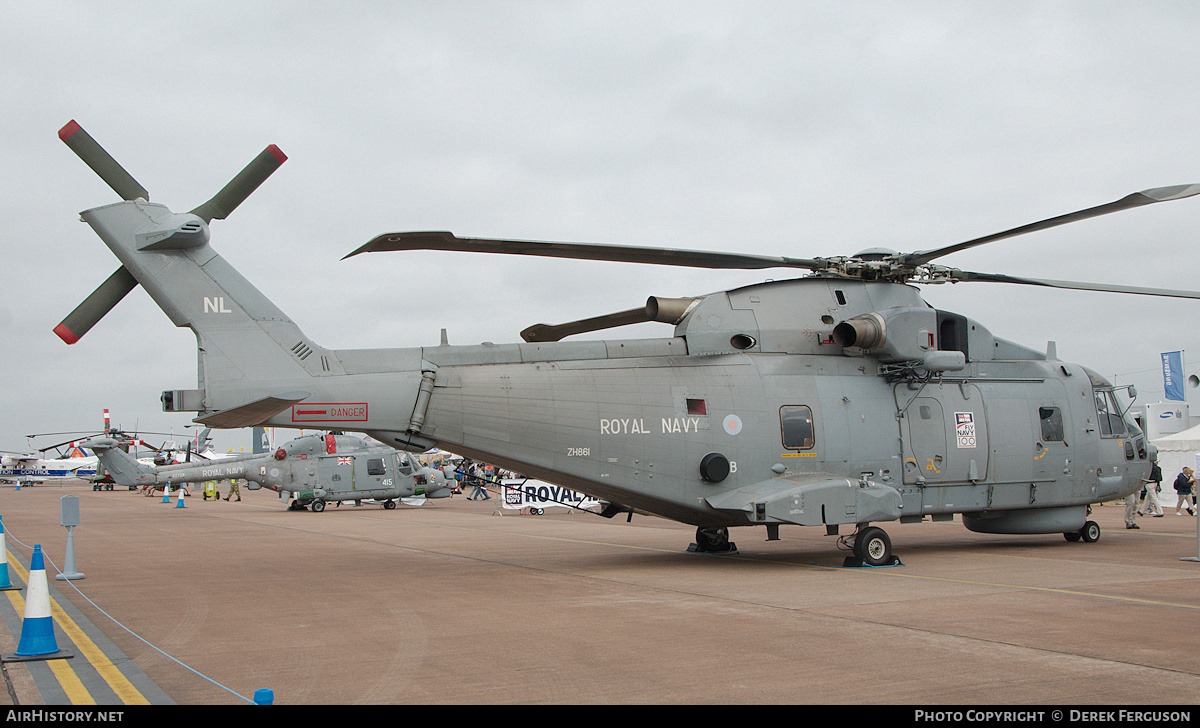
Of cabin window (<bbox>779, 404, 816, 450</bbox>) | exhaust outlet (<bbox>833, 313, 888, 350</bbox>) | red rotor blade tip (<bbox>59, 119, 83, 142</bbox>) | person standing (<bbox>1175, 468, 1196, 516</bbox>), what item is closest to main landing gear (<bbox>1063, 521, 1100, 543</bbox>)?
exhaust outlet (<bbox>833, 313, 888, 350</bbox>)

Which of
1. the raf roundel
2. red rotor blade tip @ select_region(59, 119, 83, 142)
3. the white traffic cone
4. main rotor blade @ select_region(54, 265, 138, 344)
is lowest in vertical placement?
the white traffic cone

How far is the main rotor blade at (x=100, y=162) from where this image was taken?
1141 centimetres

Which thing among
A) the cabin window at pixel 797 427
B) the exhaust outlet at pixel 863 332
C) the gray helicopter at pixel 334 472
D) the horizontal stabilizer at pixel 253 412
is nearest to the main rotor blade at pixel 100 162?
the horizontal stabilizer at pixel 253 412

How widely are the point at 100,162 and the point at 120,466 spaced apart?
33.3 meters

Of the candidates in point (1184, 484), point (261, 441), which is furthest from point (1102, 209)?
point (261, 441)

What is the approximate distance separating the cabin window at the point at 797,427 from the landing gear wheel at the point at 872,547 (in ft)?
5.22

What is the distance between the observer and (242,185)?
39.8 feet

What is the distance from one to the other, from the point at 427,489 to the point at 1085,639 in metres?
31.3

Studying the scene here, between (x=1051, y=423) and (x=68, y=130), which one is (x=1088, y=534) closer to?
(x=1051, y=423)

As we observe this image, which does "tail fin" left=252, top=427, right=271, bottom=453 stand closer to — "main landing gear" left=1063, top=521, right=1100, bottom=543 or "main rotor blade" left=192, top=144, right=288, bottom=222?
"main rotor blade" left=192, top=144, right=288, bottom=222

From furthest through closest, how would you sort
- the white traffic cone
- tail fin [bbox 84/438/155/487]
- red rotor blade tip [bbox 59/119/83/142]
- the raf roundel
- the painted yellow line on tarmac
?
tail fin [bbox 84/438/155/487]
the raf roundel
red rotor blade tip [bbox 59/119/83/142]
the white traffic cone
the painted yellow line on tarmac

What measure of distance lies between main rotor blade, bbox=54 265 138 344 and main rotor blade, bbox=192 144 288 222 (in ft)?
4.33

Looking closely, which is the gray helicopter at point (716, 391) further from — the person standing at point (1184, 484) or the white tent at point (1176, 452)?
the white tent at point (1176, 452)

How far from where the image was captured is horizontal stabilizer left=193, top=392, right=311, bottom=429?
11320 millimetres
